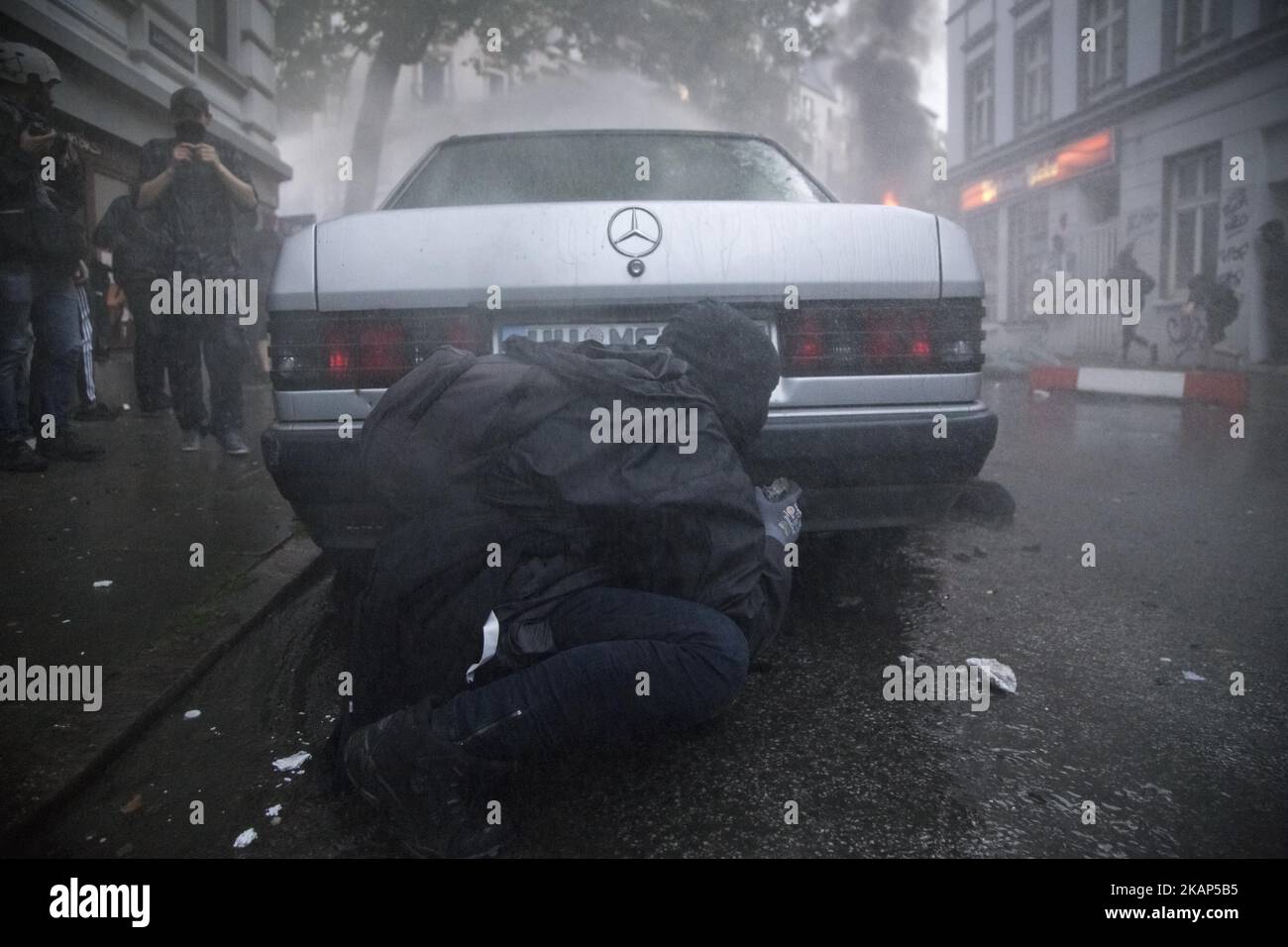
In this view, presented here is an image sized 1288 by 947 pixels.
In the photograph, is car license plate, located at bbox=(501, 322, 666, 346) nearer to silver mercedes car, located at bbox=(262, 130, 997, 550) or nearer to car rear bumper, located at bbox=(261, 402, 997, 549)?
silver mercedes car, located at bbox=(262, 130, 997, 550)

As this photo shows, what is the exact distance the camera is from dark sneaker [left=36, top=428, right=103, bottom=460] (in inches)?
213

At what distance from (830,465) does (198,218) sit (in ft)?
14.5

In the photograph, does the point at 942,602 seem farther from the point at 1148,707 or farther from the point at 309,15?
the point at 309,15

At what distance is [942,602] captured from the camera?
131 inches

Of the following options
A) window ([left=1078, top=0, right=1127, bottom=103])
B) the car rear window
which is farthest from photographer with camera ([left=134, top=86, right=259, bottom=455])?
window ([left=1078, top=0, right=1127, bottom=103])

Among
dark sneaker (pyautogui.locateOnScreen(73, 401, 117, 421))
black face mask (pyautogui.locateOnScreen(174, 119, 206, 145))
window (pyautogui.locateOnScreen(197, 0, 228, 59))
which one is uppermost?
window (pyautogui.locateOnScreen(197, 0, 228, 59))

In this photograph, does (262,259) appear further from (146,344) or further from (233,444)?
(233,444)

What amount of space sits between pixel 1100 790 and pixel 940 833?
427 millimetres

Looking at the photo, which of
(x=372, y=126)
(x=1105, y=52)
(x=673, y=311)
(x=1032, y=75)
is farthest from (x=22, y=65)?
(x=1032, y=75)

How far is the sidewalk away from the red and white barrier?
8.64 m

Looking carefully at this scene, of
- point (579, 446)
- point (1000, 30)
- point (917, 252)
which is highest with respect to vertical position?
point (1000, 30)

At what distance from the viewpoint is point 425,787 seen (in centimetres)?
180

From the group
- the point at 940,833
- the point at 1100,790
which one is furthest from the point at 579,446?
the point at 1100,790

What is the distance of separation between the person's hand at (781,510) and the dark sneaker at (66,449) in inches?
179
